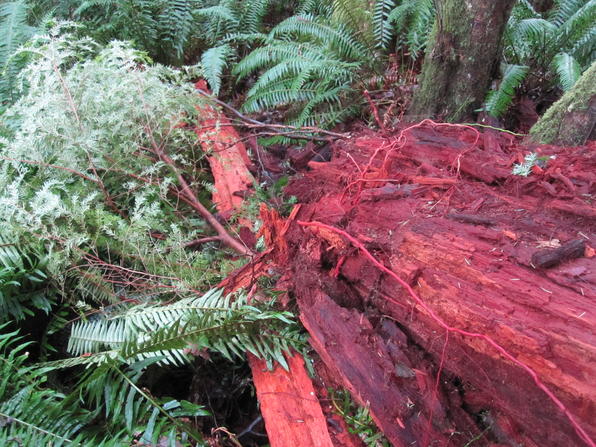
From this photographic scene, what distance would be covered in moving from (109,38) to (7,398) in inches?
158

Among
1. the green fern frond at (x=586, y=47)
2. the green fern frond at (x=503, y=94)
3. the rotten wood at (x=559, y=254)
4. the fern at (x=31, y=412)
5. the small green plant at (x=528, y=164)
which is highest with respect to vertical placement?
the green fern frond at (x=586, y=47)

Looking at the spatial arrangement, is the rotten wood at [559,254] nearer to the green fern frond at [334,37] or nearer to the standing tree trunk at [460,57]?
the standing tree trunk at [460,57]

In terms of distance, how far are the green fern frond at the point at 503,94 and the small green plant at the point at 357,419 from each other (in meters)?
2.29

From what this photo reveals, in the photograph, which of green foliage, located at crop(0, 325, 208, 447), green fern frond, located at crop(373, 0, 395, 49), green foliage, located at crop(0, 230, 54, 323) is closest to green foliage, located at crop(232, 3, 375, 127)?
green fern frond, located at crop(373, 0, 395, 49)

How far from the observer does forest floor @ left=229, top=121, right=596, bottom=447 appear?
1.30m

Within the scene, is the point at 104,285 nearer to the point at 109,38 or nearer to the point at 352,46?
the point at 352,46

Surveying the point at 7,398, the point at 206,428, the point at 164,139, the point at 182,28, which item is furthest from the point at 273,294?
the point at 182,28

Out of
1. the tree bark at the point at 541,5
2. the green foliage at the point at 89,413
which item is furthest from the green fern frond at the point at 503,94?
the green foliage at the point at 89,413

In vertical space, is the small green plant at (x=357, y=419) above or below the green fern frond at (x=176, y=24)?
below

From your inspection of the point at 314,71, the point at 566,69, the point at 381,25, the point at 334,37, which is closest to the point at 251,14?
the point at 334,37

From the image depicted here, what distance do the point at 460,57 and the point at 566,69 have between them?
813 millimetres

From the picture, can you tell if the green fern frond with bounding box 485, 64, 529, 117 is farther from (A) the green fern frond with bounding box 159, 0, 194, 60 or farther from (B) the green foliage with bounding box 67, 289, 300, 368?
A: (A) the green fern frond with bounding box 159, 0, 194, 60

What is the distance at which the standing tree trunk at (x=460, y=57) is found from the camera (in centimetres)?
278

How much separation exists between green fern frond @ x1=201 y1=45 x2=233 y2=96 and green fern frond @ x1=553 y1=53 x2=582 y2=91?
2746 mm
